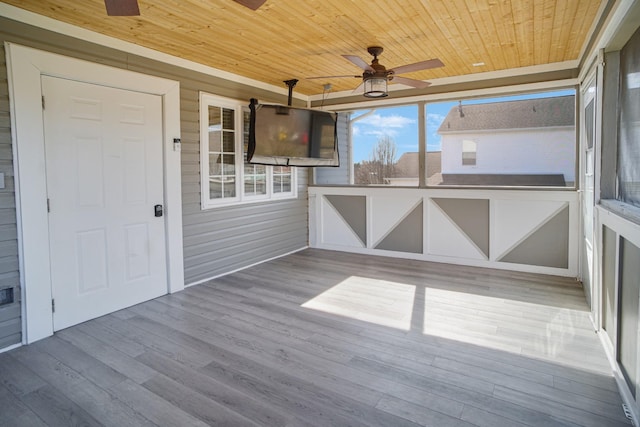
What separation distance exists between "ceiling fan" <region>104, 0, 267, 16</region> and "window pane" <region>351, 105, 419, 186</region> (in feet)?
13.9

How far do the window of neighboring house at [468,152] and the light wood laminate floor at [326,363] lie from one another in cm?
296

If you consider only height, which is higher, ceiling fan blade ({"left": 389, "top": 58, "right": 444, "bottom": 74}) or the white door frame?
ceiling fan blade ({"left": 389, "top": 58, "right": 444, "bottom": 74})

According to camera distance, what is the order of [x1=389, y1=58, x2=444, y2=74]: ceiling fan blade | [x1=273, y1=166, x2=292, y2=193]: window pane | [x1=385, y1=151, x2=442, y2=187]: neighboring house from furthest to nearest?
[x1=273, y1=166, x2=292, y2=193]: window pane
[x1=385, y1=151, x2=442, y2=187]: neighboring house
[x1=389, y1=58, x2=444, y2=74]: ceiling fan blade

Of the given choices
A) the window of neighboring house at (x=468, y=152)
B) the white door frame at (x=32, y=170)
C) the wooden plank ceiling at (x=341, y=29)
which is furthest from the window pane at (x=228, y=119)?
the window of neighboring house at (x=468, y=152)

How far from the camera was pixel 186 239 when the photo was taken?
177 inches

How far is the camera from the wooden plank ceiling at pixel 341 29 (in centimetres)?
302

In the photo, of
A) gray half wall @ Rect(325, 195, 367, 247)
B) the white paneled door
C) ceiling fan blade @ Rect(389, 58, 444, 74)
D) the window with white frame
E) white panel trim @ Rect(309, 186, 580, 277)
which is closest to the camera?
the white paneled door

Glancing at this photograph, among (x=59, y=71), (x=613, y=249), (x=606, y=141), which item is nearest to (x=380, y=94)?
(x=606, y=141)

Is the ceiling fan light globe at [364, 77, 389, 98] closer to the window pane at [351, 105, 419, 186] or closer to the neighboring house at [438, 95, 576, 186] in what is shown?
the window pane at [351, 105, 419, 186]

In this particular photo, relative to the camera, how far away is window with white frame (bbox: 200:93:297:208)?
4.67m

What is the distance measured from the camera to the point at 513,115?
6.08 m

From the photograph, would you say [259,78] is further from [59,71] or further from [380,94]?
[59,71]

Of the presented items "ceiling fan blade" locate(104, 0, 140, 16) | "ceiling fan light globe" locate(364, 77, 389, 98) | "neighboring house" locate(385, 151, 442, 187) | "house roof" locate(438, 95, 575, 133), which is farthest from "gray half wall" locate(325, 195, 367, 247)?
"ceiling fan blade" locate(104, 0, 140, 16)

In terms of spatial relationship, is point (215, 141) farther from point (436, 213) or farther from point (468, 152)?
point (468, 152)
